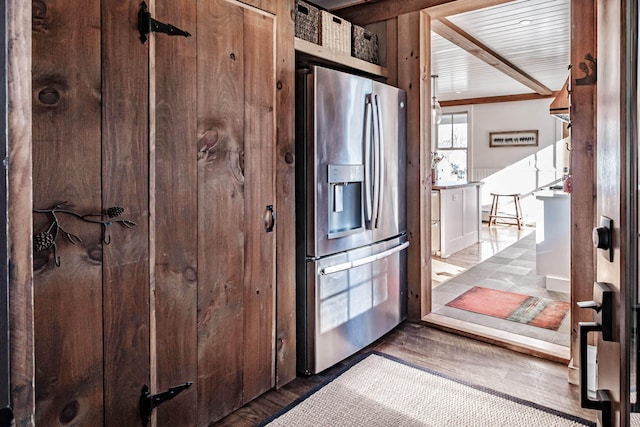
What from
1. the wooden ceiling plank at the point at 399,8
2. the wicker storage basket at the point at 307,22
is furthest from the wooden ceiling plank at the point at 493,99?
the wicker storage basket at the point at 307,22

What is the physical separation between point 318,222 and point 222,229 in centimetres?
60

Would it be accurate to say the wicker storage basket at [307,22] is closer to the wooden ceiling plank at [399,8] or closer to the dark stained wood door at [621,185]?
the wooden ceiling plank at [399,8]

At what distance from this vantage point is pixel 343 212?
2.66 metres

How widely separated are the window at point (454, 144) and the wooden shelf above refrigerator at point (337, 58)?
691 centimetres

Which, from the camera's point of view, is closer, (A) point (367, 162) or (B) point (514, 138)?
(A) point (367, 162)

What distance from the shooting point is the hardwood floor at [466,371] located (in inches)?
86.4

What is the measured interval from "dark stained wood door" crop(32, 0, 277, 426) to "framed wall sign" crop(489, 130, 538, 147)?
8.21m

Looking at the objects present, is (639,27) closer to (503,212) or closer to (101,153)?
(101,153)

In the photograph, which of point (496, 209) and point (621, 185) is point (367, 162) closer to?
point (621, 185)

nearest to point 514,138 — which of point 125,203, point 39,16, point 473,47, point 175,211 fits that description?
point 473,47

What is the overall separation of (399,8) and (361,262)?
1901 mm

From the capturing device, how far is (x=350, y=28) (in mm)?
2986

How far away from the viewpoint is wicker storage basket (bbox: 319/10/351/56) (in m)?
2.71

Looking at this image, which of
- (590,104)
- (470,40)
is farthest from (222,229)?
(470,40)
